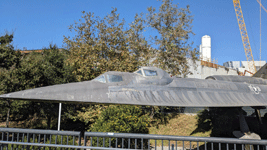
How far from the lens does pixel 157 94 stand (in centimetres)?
593

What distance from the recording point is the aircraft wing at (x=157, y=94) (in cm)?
478

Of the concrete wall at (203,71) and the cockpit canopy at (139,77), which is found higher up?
the concrete wall at (203,71)

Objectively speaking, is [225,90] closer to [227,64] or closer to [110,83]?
[110,83]

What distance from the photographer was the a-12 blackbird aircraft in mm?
4841

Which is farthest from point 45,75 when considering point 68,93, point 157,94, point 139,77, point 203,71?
point 203,71

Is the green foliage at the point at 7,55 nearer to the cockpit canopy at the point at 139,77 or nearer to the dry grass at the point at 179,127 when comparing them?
the cockpit canopy at the point at 139,77

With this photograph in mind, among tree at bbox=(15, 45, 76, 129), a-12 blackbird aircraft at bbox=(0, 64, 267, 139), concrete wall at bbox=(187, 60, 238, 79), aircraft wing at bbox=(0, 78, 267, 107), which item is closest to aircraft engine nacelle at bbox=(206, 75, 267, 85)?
aircraft wing at bbox=(0, 78, 267, 107)

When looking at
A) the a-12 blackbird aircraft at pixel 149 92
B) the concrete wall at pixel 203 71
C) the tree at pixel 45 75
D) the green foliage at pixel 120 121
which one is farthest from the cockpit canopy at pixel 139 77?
the concrete wall at pixel 203 71

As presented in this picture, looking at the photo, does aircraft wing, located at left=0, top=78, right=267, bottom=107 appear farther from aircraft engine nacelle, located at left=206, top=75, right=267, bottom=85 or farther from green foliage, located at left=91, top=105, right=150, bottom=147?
green foliage, located at left=91, top=105, right=150, bottom=147

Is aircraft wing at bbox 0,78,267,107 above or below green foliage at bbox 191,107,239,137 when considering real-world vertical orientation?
above

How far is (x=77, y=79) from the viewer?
47.5 ft

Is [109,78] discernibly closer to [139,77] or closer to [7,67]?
[139,77]

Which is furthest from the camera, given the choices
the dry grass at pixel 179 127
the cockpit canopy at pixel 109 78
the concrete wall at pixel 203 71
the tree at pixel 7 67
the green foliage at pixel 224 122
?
the concrete wall at pixel 203 71

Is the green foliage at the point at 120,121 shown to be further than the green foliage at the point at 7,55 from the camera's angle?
No
